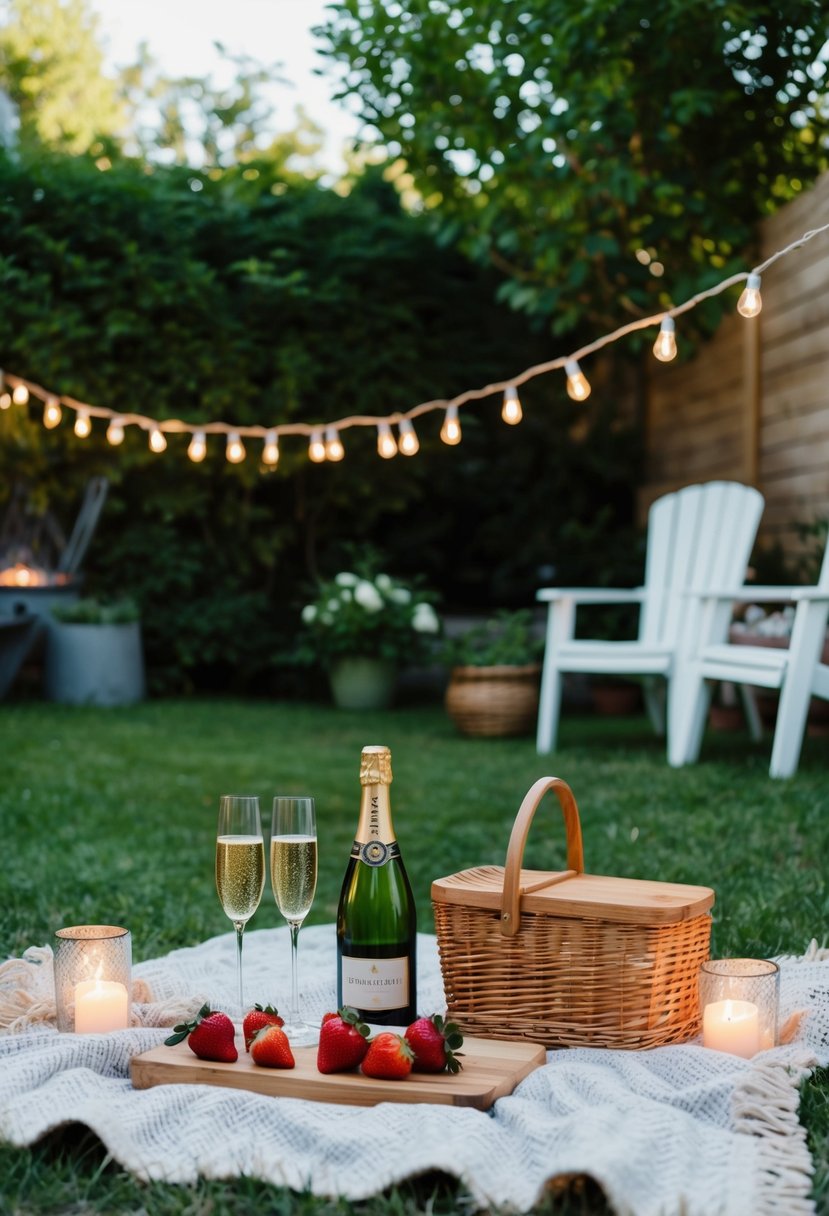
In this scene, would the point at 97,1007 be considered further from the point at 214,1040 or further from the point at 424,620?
the point at 424,620

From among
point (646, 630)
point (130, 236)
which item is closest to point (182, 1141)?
point (646, 630)

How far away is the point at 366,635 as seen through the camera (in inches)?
243

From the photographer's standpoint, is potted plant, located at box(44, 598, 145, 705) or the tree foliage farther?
potted plant, located at box(44, 598, 145, 705)

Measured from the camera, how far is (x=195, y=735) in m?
5.09

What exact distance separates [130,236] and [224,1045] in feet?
17.3

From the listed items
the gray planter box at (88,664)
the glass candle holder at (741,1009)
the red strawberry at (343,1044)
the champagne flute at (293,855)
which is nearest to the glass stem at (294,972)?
the champagne flute at (293,855)

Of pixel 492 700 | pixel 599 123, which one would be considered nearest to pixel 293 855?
pixel 492 700

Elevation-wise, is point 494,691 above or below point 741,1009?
above

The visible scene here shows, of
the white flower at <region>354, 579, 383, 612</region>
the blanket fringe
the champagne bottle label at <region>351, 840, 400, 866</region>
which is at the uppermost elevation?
the white flower at <region>354, 579, 383, 612</region>

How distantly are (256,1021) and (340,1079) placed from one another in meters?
0.15

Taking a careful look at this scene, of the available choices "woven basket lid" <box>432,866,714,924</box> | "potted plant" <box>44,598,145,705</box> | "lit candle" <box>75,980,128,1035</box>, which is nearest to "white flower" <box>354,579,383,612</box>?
"potted plant" <box>44,598,145,705</box>

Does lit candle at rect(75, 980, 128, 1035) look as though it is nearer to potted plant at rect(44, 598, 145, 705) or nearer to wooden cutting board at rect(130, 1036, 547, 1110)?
wooden cutting board at rect(130, 1036, 547, 1110)

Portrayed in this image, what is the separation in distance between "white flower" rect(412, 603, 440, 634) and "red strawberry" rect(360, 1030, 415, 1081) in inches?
184

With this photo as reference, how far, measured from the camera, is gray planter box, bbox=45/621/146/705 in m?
6.01
